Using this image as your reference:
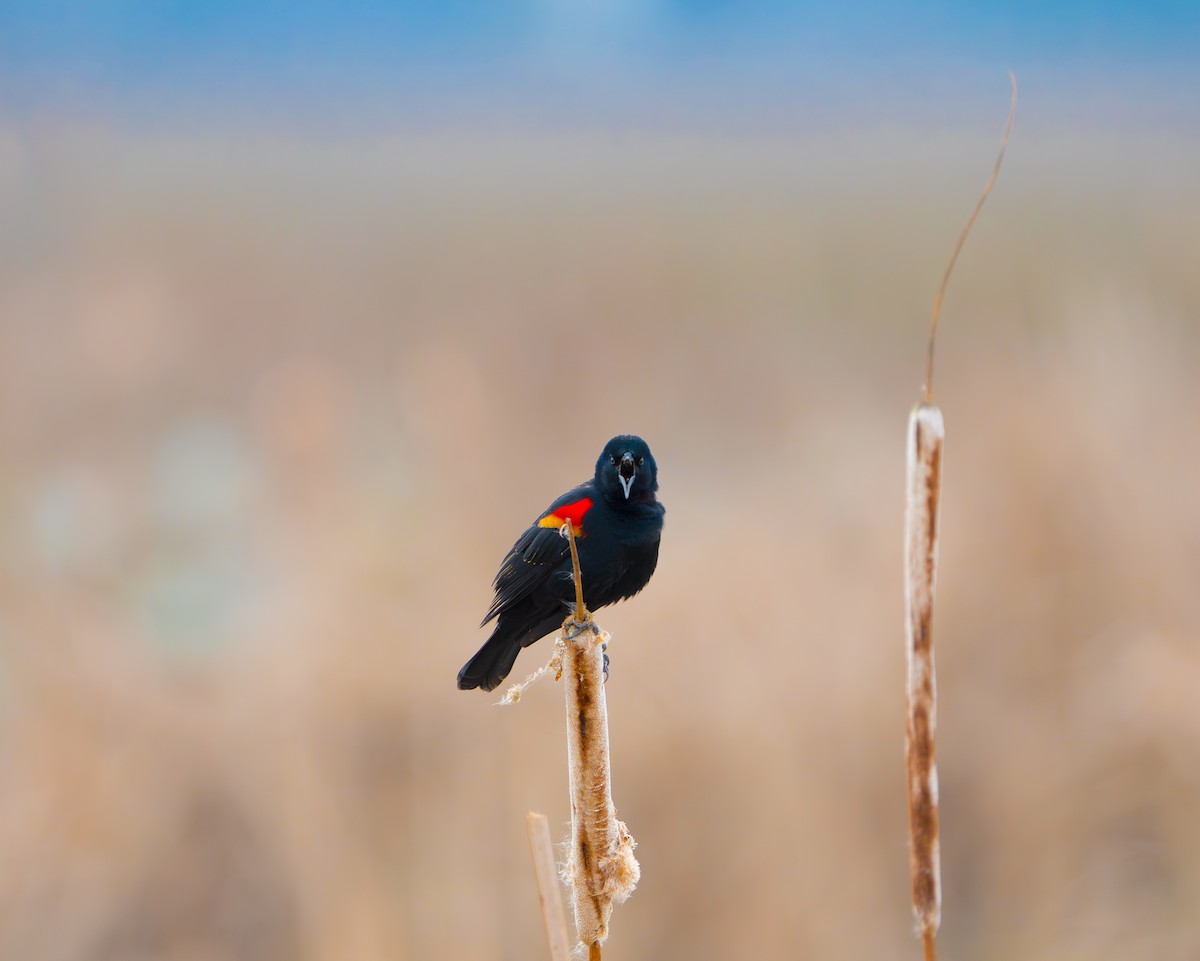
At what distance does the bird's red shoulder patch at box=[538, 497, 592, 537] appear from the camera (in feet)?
5.74

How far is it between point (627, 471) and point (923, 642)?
90cm

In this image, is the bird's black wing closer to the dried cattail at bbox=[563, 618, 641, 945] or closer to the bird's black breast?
the bird's black breast

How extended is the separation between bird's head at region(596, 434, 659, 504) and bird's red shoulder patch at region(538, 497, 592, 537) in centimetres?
5

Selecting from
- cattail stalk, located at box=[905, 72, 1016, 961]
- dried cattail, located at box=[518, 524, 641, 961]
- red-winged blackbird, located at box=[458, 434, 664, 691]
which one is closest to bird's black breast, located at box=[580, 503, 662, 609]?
red-winged blackbird, located at box=[458, 434, 664, 691]

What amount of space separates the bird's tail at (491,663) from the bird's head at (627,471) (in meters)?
0.32

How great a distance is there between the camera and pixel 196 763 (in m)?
3.13

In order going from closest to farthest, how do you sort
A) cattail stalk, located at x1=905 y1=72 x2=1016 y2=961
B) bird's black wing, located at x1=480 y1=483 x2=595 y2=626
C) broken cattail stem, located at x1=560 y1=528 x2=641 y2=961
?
cattail stalk, located at x1=905 y1=72 x2=1016 y2=961, broken cattail stem, located at x1=560 y1=528 x2=641 y2=961, bird's black wing, located at x1=480 y1=483 x2=595 y2=626

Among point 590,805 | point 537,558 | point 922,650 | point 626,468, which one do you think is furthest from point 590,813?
point 537,558

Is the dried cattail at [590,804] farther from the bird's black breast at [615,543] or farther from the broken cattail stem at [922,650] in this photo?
the bird's black breast at [615,543]

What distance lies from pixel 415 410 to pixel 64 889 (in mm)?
1694

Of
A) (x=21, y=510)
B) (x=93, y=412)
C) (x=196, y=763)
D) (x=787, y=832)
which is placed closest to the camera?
(x=787, y=832)

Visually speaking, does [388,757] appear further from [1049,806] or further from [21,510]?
[1049,806]

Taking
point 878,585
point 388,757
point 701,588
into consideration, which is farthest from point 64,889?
point 878,585

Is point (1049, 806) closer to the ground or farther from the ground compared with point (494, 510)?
closer to the ground
